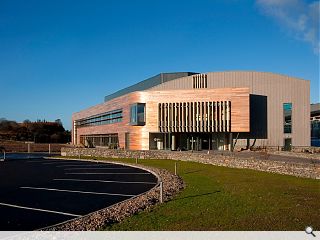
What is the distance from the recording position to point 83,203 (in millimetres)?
12344

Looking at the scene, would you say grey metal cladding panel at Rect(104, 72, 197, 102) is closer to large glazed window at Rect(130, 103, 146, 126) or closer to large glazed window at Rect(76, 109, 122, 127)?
large glazed window at Rect(76, 109, 122, 127)

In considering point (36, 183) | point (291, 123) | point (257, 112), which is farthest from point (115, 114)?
point (36, 183)

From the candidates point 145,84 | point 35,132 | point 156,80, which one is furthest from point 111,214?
point 35,132

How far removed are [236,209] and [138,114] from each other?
39627mm

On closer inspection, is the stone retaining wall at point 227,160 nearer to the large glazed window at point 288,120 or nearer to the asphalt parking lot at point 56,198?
the asphalt parking lot at point 56,198

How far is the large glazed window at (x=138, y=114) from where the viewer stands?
162 ft

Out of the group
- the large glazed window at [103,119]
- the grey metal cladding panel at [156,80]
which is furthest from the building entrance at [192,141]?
the grey metal cladding panel at [156,80]

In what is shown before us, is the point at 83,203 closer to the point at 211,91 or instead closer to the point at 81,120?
the point at 211,91

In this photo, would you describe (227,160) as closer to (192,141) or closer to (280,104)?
(192,141)

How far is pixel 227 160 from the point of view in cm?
2602

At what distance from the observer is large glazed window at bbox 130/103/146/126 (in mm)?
49281

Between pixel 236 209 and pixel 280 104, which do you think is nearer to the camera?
pixel 236 209

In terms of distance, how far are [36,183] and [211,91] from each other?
32257 mm

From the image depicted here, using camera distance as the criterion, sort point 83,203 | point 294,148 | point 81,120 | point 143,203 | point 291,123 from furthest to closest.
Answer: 1. point 81,120
2. point 291,123
3. point 294,148
4. point 83,203
5. point 143,203
